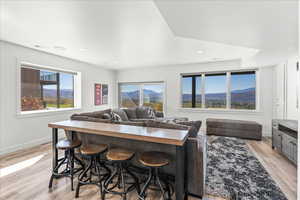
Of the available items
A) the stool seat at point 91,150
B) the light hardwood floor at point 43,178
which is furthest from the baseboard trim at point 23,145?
the stool seat at point 91,150

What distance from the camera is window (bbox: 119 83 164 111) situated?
20.2ft

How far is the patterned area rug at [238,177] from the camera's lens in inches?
75.9

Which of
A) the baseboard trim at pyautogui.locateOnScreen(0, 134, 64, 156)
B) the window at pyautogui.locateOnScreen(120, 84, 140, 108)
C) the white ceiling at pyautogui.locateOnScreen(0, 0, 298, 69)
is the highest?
the white ceiling at pyautogui.locateOnScreen(0, 0, 298, 69)

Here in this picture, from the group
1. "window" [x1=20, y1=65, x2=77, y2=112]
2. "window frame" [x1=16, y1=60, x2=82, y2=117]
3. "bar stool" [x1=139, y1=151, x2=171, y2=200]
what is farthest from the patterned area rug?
"window" [x1=20, y1=65, x2=77, y2=112]

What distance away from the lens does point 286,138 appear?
285 centimetres

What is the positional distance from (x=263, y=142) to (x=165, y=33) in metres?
4.07

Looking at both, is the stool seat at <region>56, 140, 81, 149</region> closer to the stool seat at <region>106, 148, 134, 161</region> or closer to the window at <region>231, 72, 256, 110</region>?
the stool seat at <region>106, 148, 134, 161</region>

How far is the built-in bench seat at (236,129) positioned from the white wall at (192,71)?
2.10ft

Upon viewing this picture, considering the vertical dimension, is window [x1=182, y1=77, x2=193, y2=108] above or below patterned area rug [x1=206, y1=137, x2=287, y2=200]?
above

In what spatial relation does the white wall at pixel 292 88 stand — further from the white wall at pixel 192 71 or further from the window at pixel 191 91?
the window at pixel 191 91

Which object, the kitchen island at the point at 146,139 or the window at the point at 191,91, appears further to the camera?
the window at the point at 191,91

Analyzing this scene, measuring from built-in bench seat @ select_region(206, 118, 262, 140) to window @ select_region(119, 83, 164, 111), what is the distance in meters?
2.21

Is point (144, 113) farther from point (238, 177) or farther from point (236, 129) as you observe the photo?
point (238, 177)

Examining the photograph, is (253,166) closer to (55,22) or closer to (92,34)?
(92,34)
